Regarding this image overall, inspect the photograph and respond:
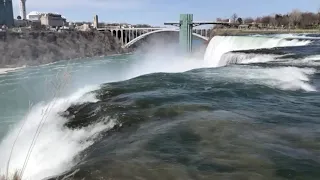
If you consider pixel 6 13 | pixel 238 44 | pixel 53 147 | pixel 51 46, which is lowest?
pixel 53 147

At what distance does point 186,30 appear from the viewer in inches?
1943

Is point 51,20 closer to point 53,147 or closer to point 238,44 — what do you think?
point 238,44

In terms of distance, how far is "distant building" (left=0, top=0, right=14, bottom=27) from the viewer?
9172 cm

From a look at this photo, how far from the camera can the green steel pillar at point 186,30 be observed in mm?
49250

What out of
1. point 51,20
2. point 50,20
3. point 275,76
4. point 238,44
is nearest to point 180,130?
point 275,76

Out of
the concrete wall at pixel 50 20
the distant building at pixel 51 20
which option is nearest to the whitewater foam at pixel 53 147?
the distant building at pixel 51 20

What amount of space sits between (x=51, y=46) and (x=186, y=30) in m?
28.5

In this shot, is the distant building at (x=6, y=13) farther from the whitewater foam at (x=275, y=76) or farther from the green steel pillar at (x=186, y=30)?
the whitewater foam at (x=275, y=76)

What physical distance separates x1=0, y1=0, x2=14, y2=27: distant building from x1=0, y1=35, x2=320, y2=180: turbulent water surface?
3651 inches

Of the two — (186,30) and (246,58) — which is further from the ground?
(186,30)

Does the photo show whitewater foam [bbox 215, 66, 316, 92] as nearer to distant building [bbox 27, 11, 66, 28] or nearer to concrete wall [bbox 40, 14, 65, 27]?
distant building [bbox 27, 11, 66, 28]

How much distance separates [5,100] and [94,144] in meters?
21.9

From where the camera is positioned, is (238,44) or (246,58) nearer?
(246,58)

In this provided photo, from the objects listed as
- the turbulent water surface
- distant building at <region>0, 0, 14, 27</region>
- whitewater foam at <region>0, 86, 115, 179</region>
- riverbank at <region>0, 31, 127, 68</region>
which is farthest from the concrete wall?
whitewater foam at <region>0, 86, 115, 179</region>
